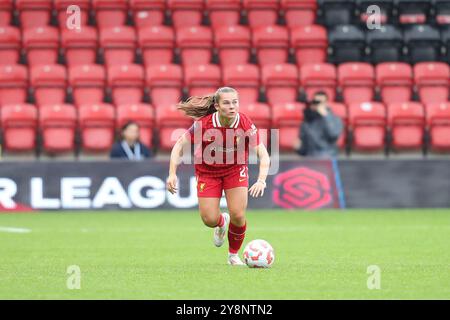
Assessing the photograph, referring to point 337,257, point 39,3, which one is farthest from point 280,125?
point 337,257

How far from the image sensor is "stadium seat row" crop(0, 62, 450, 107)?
1962cm

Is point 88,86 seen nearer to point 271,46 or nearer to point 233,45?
point 233,45

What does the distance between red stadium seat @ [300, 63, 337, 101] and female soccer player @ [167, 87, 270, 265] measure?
32.1 feet

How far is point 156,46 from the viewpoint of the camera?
20.6m

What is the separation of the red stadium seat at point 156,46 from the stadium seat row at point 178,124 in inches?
72.4

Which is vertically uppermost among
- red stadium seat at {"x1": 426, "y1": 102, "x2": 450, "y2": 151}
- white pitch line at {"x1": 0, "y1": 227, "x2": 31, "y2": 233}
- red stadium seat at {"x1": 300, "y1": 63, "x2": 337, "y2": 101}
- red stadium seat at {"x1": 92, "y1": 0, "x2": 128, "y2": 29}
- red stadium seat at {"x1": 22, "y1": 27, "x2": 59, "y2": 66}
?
red stadium seat at {"x1": 92, "y1": 0, "x2": 128, "y2": 29}

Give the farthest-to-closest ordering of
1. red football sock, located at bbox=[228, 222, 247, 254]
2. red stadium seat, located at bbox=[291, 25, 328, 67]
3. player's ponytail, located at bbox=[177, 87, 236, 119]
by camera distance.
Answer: red stadium seat, located at bbox=[291, 25, 328, 67]
red football sock, located at bbox=[228, 222, 247, 254]
player's ponytail, located at bbox=[177, 87, 236, 119]

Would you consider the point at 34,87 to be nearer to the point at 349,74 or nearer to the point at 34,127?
the point at 34,127

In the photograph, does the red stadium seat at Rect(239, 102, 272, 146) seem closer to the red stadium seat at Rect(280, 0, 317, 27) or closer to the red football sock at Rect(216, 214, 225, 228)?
the red stadium seat at Rect(280, 0, 317, 27)

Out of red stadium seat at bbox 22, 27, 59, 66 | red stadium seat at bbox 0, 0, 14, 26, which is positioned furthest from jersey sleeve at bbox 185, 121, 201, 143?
red stadium seat at bbox 0, 0, 14, 26

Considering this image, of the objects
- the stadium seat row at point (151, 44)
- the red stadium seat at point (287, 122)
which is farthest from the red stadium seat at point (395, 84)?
the red stadium seat at point (287, 122)

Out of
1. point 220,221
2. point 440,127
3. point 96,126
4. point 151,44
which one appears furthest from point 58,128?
point 220,221

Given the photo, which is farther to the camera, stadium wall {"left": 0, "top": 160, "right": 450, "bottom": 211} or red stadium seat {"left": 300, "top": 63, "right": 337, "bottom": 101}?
red stadium seat {"left": 300, "top": 63, "right": 337, "bottom": 101}

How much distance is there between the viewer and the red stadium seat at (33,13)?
21.3m
